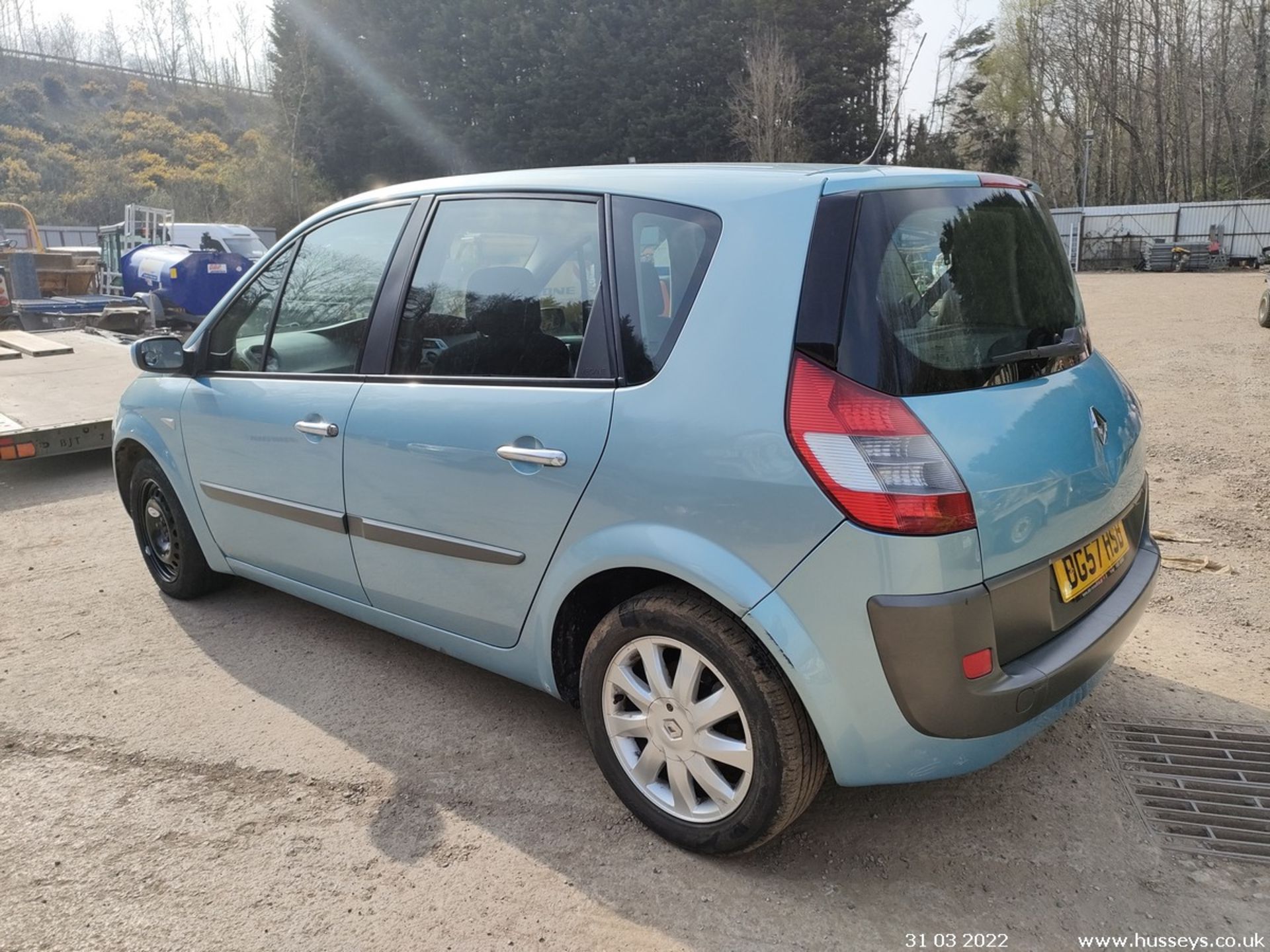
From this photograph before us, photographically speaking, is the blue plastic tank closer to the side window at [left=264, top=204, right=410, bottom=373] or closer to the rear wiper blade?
the side window at [left=264, top=204, right=410, bottom=373]

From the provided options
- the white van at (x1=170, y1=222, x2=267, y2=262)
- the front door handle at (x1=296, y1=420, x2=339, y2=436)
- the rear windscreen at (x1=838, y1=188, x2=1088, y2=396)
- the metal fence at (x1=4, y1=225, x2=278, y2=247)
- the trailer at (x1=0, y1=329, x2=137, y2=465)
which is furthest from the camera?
the metal fence at (x1=4, y1=225, x2=278, y2=247)

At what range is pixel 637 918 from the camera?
7.66 feet

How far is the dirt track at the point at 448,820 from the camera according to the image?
2328mm

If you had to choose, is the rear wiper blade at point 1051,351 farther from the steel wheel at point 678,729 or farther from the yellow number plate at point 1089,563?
the steel wheel at point 678,729

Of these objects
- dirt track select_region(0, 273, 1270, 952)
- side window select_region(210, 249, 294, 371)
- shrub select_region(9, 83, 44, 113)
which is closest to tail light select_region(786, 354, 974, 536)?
dirt track select_region(0, 273, 1270, 952)

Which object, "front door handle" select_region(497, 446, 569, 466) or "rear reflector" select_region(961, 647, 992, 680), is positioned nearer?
"rear reflector" select_region(961, 647, 992, 680)

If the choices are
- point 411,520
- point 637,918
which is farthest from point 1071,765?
point 411,520

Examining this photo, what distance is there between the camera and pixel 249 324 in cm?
381

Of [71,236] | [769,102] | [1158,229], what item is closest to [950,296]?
[769,102]

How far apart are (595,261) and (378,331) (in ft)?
3.10

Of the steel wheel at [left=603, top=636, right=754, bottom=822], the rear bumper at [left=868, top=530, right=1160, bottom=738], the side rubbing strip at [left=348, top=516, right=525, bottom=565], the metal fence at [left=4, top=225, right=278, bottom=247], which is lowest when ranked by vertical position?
the steel wheel at [left=603, top=636, right=754, bottom=822]

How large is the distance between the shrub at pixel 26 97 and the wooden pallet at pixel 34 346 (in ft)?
197

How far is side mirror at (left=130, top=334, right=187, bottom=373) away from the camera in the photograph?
13.0ft

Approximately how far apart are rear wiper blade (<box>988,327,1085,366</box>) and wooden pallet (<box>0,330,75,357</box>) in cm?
952
